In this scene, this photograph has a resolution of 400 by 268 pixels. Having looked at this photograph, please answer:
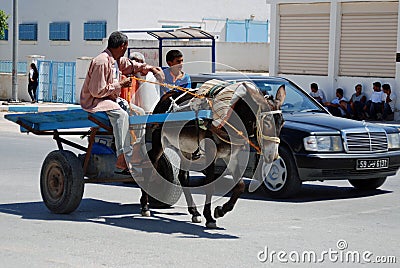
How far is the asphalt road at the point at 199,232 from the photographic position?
791 centimetres

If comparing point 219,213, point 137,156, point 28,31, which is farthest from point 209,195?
point 28,31

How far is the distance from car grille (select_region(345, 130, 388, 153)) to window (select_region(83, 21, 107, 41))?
27.9 m

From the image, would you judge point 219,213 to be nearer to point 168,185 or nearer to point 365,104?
point 168,185

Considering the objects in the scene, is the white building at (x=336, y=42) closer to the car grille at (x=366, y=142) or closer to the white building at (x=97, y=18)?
the white building at (x=97, y=18)

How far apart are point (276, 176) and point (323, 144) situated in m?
0.80

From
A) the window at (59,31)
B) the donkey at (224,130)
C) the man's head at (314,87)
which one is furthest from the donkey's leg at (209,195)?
the window at (59,31)

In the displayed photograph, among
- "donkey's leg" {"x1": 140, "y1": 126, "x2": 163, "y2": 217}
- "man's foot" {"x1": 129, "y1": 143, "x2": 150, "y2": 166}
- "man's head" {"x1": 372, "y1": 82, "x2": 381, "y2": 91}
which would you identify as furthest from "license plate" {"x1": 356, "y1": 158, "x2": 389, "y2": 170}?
"man's head" {"x1": 372, "y1": 82, "x2": 381, "y2": 91}

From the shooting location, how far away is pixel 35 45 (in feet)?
141

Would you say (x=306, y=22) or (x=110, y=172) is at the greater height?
(x=306, y=22)

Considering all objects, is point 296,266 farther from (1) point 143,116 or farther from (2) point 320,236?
(1) point 143,116

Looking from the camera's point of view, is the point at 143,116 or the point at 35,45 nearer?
the point at 143,116

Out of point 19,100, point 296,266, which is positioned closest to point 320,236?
point 296,266

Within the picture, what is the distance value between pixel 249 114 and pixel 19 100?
26.3 metres

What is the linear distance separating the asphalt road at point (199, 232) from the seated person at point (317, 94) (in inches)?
537
